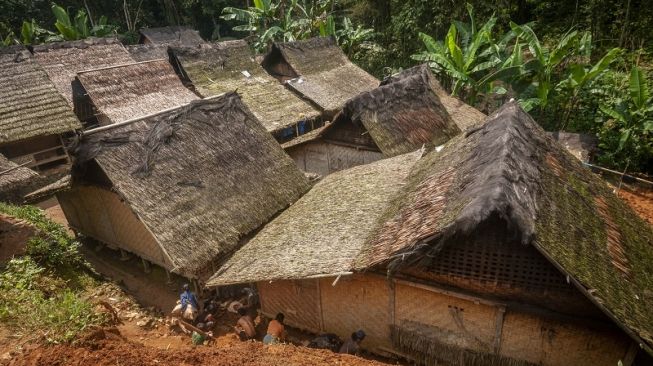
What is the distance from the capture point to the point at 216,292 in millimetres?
8742

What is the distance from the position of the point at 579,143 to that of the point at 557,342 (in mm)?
10003

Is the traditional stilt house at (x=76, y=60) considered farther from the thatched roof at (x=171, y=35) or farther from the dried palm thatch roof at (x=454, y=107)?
the dried palm thatch roof at (x=454, y=107)

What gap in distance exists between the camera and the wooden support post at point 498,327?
5398 millimetres

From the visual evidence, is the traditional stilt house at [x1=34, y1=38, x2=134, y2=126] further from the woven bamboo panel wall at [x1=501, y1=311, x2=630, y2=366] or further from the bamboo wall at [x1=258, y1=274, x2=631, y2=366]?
the woven bamboo panel wall at [x1=501, y1=311, x2=630, y2=366]

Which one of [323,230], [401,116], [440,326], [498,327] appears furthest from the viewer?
[401,116]

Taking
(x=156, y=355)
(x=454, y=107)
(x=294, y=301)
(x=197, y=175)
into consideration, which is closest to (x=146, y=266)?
(x=197, y=175)

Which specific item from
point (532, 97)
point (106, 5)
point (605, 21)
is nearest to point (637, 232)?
point (532, 97)

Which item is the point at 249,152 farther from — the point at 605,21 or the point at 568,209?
the point at 605,21

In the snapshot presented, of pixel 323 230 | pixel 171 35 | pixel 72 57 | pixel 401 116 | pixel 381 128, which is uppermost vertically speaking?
pixel 171 35

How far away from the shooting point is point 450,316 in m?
5.90

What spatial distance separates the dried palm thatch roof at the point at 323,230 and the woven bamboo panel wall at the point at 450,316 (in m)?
1.16

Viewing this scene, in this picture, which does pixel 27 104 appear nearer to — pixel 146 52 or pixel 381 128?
pixel 146 52

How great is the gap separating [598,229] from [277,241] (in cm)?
570

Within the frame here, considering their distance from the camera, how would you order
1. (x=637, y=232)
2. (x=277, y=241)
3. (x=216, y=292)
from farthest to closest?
1. (x=216, y=292)
2. (x=277, y=241)
3. (x=637, y=232)
